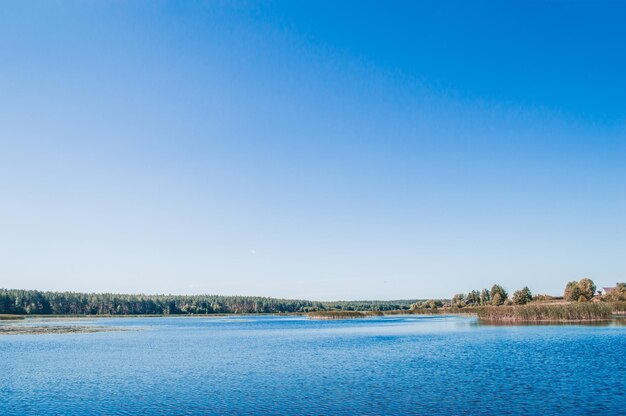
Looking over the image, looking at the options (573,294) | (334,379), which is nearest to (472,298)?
(573,294)

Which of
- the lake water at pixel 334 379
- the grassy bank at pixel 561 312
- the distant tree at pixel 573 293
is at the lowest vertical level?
the lake water at pixel 334 379

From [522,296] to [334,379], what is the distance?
11700 cm

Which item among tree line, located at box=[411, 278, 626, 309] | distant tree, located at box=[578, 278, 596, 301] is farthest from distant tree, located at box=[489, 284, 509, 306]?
distant tree, located at box=[578, 278, 596, 301]

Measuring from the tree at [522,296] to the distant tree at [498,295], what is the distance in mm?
9325

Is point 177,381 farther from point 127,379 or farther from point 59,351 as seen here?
point 59,351

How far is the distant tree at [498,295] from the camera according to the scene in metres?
144

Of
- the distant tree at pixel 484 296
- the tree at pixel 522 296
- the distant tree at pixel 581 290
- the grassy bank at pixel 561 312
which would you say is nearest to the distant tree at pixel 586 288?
the distant tree at pixel 581 290

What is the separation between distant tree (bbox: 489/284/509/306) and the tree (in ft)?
30.6

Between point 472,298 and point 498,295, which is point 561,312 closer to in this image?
point 498,295

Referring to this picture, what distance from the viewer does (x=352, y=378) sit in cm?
3123

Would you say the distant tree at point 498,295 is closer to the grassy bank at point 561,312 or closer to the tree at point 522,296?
the tree at point 522,296

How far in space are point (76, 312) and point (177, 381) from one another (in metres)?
191

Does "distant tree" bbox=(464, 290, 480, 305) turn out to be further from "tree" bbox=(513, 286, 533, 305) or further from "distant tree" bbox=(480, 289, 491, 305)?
"tree" bbox=(513, 286, 533, 305)

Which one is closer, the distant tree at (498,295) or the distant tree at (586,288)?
the distant tree at (586,288)
